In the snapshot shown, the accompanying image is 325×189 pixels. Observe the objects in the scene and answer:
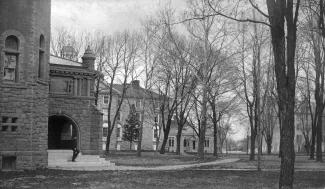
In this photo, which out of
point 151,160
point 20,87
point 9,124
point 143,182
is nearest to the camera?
point 143,182

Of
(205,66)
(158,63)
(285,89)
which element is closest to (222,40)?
(205,66)

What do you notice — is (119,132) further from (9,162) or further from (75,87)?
(9,162)

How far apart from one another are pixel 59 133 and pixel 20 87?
11.8 meters

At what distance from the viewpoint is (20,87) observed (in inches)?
885

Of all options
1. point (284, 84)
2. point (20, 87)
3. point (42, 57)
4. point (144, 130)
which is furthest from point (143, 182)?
point (144, 130)

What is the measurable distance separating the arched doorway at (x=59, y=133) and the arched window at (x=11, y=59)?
35.3ft

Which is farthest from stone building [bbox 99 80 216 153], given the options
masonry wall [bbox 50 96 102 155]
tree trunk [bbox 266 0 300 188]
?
tree trunk [bbox 266 0 300 188]

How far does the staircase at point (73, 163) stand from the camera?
26438 millimetres

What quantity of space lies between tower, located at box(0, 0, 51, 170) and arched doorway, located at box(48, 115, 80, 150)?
994 cm

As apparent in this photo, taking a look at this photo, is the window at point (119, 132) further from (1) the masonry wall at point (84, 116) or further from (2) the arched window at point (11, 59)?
(2) the arched window at point (11, 59)

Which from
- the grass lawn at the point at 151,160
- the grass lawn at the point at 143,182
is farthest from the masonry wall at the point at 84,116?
the grass lawn at the point at 143,182

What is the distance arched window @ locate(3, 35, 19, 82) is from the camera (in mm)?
22484

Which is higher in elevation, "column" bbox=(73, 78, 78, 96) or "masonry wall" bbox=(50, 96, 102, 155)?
"column" bbox=(73, 78, 78, 96)

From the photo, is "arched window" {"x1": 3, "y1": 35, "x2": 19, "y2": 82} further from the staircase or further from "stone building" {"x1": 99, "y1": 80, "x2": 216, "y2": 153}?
"stone building" {"x1": 99, "y1": 80, "x2": 216, "y2": 153}
